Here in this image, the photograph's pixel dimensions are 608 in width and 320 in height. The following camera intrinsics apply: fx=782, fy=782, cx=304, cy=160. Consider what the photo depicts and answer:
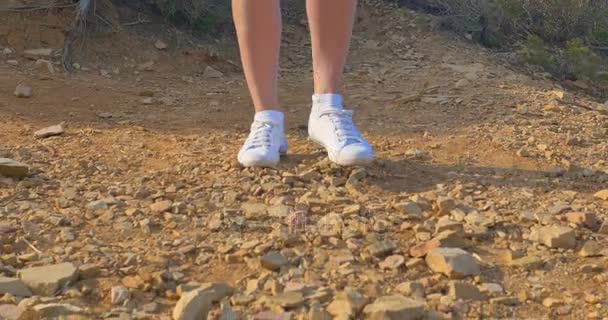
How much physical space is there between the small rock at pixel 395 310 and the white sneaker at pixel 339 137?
0.72 metres

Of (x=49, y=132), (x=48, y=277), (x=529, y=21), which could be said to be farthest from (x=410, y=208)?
(x=529, y=21)

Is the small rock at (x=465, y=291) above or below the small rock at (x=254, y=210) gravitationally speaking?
above

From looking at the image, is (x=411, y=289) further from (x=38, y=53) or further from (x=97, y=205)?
(x=38, y=53)

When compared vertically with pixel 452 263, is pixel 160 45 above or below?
below

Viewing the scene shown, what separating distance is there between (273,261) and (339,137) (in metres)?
0.62

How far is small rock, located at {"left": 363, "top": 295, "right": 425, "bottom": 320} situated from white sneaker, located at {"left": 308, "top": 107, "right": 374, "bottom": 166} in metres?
0.72

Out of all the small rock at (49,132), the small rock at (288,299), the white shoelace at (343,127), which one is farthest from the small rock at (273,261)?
the small rock at (49,132)

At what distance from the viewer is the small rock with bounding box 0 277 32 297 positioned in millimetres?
1395

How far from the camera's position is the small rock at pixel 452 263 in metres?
1.49

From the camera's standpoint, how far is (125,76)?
336 centimetres

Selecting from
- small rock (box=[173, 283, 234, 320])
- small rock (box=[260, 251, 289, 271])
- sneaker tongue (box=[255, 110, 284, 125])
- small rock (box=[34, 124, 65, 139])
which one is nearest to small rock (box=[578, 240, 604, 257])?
small rock (box=[260, 251, 289, 271])

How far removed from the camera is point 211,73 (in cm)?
355

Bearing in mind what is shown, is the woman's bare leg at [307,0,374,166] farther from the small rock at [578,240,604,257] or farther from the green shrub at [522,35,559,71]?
the green shrub at [522,35,559,71]

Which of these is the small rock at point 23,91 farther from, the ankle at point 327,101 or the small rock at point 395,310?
the small rock at point 395,310
